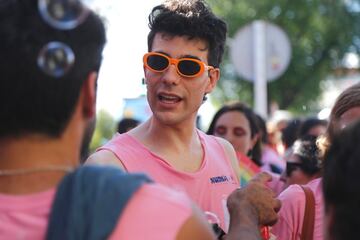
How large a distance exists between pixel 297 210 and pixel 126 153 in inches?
30.4

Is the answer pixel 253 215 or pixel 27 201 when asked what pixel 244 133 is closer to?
pixel 253 215

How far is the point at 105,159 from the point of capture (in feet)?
9.50

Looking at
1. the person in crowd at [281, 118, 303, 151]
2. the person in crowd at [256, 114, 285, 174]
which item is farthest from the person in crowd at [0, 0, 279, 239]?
the person in crowd at [281, 118, 303, 151]

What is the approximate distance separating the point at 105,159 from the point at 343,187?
1390 mm

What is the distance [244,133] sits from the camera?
19.6 feet

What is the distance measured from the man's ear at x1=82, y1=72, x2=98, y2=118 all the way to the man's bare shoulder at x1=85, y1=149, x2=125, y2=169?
101 centimetres

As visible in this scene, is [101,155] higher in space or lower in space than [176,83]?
lower

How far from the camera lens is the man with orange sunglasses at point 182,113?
3.08 meters

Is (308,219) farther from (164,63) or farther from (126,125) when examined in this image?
(126,125)

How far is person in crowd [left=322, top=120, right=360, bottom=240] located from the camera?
1.66 metres

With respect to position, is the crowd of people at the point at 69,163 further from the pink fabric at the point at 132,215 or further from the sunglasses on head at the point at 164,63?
the sunglasses on head at the point at 164,63

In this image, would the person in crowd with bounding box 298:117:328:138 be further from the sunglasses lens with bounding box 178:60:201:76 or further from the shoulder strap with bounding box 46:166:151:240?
the shoulder strap with bounding box 46:166:151:240

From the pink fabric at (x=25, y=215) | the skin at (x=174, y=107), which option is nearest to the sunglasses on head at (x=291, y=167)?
the skin at (x=174, y=107)

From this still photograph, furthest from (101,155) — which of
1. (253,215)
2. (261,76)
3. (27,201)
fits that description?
(261,76)
